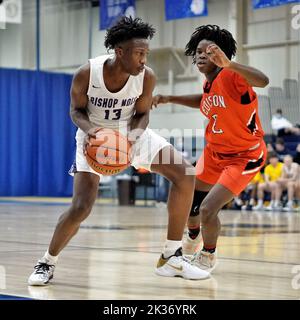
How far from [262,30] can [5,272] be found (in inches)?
660

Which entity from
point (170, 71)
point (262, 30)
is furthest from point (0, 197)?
point (262, 30)

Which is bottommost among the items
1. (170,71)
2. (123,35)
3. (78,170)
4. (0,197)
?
(0,197)

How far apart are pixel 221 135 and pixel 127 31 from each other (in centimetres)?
136

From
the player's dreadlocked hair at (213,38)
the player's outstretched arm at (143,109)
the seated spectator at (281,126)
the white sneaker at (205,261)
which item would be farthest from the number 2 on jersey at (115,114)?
the seated spectator at (281,126)

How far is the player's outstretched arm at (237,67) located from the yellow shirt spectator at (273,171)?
1087 cm

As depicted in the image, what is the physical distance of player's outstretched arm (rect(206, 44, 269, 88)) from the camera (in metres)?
5.36

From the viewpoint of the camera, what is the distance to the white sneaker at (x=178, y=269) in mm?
5531

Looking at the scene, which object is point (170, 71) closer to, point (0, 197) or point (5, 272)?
point (0, 197)

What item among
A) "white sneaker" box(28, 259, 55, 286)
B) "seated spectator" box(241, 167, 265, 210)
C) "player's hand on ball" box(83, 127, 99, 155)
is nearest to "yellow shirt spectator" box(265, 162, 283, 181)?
"seated spectator" box(241, 167, 265, 210)

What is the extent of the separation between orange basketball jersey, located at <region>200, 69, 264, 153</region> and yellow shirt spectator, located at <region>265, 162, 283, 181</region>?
10.4m

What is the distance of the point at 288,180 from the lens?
1608 centimetres

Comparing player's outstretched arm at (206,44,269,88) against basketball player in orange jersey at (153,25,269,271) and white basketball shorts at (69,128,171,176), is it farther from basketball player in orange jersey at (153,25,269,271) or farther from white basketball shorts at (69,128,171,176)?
white basketball shorts at (69,128,171,176)

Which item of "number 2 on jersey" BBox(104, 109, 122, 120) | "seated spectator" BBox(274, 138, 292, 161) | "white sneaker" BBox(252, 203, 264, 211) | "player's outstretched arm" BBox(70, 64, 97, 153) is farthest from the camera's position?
"seated spectator" BBox(274, 138, 292, 161)
